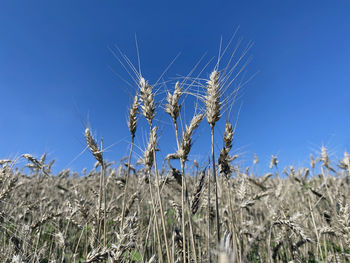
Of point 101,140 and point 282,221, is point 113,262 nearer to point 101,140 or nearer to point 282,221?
point 101,140

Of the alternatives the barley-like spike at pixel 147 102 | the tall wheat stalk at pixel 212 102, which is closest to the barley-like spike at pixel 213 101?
the tall wheat stalk at pixel 212 102

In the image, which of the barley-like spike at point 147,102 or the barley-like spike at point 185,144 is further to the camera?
the barley-like spike at point 147,102

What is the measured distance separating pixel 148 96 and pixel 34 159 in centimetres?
179

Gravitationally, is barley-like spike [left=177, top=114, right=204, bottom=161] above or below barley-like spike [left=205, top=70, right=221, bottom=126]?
below

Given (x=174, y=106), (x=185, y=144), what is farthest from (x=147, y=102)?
(x=185, y=144)

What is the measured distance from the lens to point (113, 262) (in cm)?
149

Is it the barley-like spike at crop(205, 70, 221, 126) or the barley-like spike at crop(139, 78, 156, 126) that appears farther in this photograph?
the barley-like spike at crop(139, 78, 156, 126)

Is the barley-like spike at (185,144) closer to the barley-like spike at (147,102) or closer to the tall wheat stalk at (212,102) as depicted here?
the tall wheat stalk at (212,102)

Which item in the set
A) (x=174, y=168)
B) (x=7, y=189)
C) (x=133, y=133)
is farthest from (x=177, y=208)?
(x=7, y=189)

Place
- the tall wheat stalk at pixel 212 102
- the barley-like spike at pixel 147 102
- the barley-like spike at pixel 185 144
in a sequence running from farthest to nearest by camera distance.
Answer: the barley-like spike at pixel 147 102 → the tall wheat stalk at pixel 212 102 → the barley-like spike at pixel 185 144

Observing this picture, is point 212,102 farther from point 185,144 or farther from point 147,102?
point 147,102

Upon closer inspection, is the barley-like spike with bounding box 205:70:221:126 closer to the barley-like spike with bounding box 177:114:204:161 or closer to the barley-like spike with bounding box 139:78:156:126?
the barley-like spike with bounding box 177:114:204:161

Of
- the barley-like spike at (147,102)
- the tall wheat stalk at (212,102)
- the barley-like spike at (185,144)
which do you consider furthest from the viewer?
the barley-like spike at (147,102)

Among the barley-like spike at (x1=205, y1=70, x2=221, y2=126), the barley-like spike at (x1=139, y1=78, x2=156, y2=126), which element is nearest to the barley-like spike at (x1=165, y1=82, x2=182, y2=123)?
the barley-like spike at (x1=139, y1=78, x2=156, y2=126)
